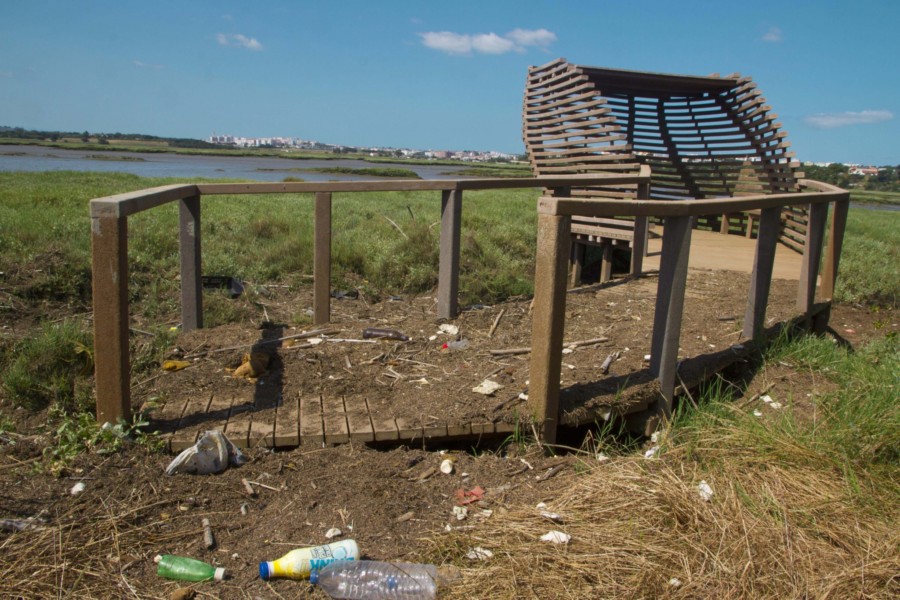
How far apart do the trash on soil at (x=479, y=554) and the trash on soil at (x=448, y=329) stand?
283cm

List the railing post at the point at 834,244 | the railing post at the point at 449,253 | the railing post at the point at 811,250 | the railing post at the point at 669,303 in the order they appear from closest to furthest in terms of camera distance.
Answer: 1. the railing post at the point at 669,303
2. the railing post at the point at 449,253
3. the railing post at the point at 811,250
4. the railing post at the point at 834,244

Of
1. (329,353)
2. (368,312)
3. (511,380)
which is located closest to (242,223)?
(368,312)

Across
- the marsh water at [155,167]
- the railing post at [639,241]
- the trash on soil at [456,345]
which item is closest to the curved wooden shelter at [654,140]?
the railing post at [639,241]

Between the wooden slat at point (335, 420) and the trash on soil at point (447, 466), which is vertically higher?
the wooden slat at point (335, 420)

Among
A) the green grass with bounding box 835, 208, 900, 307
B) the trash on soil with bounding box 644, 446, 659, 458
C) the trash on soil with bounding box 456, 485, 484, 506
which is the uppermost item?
the green grass with bounding box 835, 208, 900, 307

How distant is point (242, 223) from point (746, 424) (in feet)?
28.0

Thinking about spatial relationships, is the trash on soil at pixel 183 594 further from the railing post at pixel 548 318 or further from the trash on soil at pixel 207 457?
the railing post at pixel 548 318

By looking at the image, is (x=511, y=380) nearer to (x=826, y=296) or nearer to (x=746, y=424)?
(x=746, y=424)

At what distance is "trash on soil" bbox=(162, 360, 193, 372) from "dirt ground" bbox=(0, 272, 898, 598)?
0.08 m

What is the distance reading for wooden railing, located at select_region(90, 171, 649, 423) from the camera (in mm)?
3492

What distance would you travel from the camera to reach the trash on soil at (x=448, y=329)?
18.8ft

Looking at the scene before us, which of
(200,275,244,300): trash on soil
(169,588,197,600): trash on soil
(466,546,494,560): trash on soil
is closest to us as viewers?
(169,588,197,600): trash on soil

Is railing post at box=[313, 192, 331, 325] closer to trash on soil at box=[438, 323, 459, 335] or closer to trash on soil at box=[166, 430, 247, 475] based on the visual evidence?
trash on soil at box=[438, 323, 459, 335]

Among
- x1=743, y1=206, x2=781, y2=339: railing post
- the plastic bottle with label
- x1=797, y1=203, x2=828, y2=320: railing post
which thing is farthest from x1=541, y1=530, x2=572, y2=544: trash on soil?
x1=797, y1=203, x2=828, y2=320: railing post
